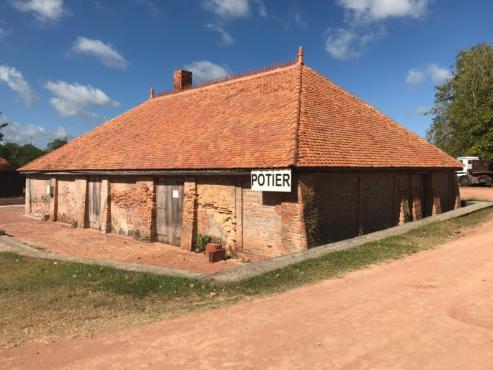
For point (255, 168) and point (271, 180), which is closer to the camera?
point (271, 180)

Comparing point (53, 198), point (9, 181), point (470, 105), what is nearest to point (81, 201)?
point (53, 198)

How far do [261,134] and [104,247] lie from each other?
7.02 meters

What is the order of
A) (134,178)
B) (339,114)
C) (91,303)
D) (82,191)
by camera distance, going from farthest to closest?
(82,191) → (134,178) → (339,114) → (91,303)

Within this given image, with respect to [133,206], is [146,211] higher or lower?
lower

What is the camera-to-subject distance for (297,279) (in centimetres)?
793

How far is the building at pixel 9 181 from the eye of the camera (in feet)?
105

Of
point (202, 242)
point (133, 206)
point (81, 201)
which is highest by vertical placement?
point (81, 201)

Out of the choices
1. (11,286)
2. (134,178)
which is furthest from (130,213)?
(11,286)

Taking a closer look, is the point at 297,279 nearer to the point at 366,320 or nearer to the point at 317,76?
the point at 366,320

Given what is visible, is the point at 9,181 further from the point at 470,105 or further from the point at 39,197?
the point at 470,105

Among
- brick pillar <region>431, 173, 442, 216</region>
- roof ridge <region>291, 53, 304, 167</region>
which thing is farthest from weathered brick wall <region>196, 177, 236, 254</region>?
brick pillar <region>431, 173, 442, 216</region>

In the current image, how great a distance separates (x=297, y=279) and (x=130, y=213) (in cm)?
1019

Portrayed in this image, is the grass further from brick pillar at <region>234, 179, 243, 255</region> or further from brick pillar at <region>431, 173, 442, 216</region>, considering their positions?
brick pillar at <region>431, 173, 442, 216</region>

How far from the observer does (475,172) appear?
107 ft
